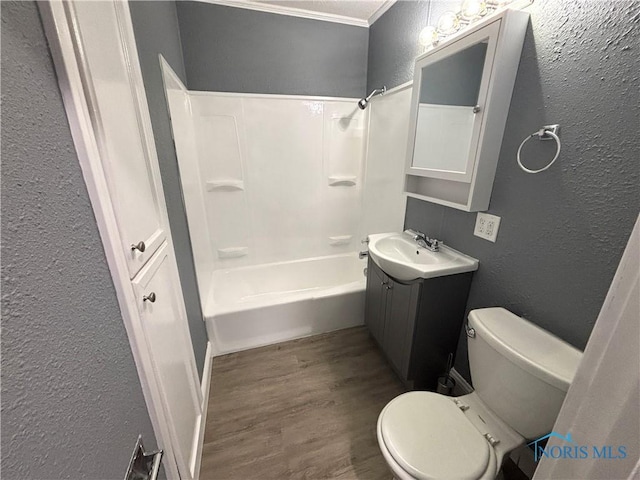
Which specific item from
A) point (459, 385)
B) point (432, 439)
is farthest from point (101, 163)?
point (459, 385)

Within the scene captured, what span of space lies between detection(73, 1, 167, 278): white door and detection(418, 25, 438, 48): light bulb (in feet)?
4.65

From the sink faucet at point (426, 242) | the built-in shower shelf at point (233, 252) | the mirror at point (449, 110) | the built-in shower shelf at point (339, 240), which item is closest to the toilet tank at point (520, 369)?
the sink faucet at point (426, 242)

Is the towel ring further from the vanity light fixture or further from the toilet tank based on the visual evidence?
the toilet tank

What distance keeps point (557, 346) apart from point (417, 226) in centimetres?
100

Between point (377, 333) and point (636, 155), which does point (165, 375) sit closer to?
point (377, 333)

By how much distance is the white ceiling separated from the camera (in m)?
1.91

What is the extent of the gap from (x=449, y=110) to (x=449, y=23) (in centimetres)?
40

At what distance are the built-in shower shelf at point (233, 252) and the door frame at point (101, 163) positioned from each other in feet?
5.51

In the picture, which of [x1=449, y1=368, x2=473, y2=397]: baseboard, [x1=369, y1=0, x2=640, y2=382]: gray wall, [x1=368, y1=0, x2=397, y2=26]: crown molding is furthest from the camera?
[x1=368, y1=0, x2=397, y2=26]: crown molding

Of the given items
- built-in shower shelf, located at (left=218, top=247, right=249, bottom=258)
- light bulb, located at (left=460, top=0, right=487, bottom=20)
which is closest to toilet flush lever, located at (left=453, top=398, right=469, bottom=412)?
light bulb, located at (left=460, top=0, right=487, bottom=20)

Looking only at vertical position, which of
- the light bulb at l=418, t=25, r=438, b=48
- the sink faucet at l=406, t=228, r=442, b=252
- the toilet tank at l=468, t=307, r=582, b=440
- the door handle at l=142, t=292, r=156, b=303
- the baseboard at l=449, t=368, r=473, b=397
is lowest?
the baseboard at l=449, t=368, r=473, b=397

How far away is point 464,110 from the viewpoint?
4.24 feet

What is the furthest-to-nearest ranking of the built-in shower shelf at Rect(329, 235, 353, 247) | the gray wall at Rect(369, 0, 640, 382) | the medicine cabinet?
the built-in shower shelf at Rect(329, 235, 353, 247)
the medicine cabinet
the gray wall at Rect(369, 0, 640, 382)

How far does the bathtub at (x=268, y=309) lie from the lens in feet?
6.26
